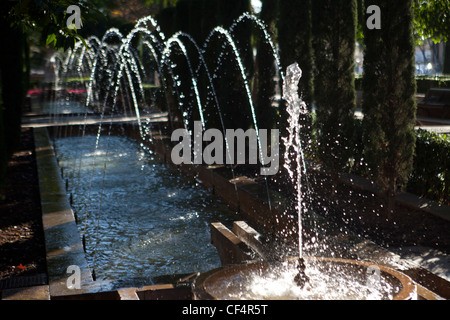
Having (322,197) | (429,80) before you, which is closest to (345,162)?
(322,197)

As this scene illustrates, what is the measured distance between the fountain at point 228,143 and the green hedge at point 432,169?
5.19ft

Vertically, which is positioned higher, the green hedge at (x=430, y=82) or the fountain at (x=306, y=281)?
the green hedge at (x=430, y=82)

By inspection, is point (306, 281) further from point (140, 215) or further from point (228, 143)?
point (228, 143)

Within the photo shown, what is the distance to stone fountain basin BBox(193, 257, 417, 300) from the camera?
11.4 ft

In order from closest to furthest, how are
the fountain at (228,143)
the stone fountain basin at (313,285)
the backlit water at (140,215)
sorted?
1. the stone fountain basin at (313,285)
2. the fountain at (228,143)
3. the backlit water at (140,215)

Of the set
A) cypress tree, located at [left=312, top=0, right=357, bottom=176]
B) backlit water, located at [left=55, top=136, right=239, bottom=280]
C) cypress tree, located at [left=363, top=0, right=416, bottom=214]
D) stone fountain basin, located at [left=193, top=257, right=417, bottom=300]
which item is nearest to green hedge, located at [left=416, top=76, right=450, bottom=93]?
backlit water, located at [left=55, top=136, right=239, bottom=280]

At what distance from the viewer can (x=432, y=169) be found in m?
7.45

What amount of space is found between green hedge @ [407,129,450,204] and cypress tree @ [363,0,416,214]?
0.60 meters

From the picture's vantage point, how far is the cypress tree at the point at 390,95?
6723 millimetres

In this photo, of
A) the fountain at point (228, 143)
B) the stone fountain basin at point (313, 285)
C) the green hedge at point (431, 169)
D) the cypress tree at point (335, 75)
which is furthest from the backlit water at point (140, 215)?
the green hedge at point (431, 169)

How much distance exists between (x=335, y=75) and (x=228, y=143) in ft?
11.2

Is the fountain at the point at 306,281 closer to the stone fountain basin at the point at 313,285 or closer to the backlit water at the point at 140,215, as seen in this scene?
the stone fountain basin at the point at 313,285

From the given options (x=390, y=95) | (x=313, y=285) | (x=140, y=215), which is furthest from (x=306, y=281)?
(x=140, y=215)

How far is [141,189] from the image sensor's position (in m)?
8.98
